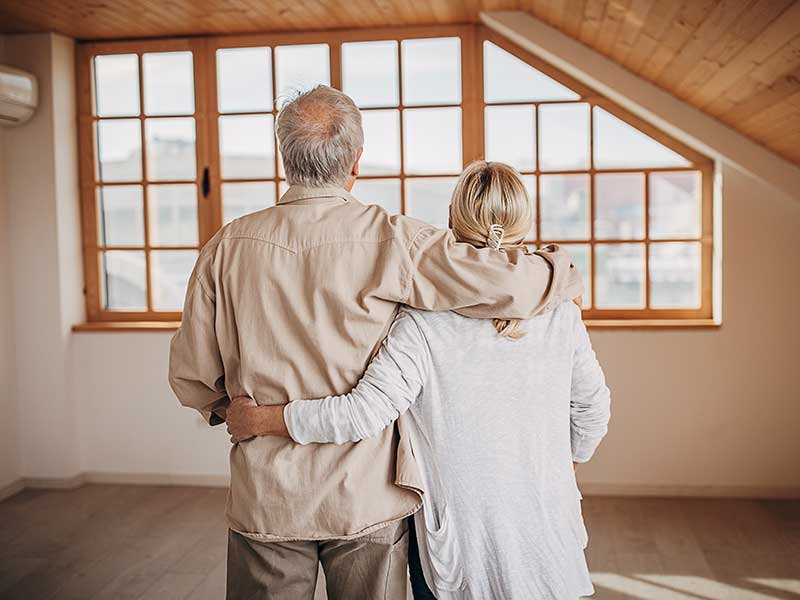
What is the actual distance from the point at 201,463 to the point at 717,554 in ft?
8.88

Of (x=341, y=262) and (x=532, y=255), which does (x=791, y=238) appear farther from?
(x=341, y=262)

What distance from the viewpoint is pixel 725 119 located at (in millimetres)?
4223

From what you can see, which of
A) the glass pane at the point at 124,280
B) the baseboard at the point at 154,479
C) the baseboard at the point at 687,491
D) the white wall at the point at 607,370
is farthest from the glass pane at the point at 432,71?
the baseboard at the point at 154,479

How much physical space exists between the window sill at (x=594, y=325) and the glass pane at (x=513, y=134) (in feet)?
2.99

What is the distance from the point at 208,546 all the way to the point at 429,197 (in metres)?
2.12

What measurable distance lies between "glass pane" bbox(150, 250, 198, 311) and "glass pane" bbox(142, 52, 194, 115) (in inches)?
31.3

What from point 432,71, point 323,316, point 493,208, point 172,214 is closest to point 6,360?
point 172,214

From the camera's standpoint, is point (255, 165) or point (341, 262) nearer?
point (341, 262)

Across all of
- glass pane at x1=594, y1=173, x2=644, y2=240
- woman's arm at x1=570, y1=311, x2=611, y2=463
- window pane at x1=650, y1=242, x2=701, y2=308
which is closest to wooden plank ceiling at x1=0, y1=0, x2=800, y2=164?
glass pane at x1=594, y1=173, x2=644, y2=240

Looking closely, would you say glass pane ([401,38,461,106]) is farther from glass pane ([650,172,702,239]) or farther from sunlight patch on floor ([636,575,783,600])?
sunlight patch on floor ([636,575,783,600])

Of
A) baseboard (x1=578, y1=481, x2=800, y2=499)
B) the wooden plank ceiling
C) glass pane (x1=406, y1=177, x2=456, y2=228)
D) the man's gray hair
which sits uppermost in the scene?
the wooden plank ceiling

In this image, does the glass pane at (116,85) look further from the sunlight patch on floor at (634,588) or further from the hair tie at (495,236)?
the hair tie at (495,236)

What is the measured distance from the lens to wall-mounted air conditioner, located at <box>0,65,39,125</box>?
443cm

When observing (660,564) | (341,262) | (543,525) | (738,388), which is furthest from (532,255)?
(738,388)
